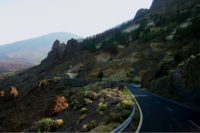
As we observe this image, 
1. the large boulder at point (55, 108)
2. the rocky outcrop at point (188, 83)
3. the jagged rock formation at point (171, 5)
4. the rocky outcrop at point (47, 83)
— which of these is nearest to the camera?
the rocky outcrop at point (188, 83)

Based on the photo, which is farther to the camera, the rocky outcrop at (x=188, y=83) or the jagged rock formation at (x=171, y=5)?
the jagged rock formation at (x=171, y=5)

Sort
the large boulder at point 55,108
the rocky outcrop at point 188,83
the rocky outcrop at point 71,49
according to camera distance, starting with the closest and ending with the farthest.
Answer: the rocky outcrop at point 188,83
the large boulder at point 55,108
the rocky outcrop at point 71,49

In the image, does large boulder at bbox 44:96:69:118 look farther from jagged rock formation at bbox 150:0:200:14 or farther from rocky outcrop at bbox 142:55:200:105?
jagged rock formation at bbox 150:0:200:14

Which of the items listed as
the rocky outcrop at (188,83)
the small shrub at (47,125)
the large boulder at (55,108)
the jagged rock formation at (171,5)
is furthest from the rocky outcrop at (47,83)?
the jagged rock formation at (171,5)

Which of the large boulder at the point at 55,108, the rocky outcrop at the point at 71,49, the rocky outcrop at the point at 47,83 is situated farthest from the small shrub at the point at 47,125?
the rocky outcrop at the point at 71,49

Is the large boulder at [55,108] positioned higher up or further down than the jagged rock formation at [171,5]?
further down

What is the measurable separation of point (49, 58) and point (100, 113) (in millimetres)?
129190

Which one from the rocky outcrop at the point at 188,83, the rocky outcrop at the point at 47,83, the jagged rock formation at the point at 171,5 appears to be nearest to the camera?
the rocky outcrop at the point at 188,83

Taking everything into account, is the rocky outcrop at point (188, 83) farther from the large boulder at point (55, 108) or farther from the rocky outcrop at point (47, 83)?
the rocky outcrop at point (47, 83)

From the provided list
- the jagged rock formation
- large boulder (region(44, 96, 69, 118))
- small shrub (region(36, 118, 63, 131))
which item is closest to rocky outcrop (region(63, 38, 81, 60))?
large boulder (region(44, 96, 69, 118))

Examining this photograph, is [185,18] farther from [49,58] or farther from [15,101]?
[49,58]

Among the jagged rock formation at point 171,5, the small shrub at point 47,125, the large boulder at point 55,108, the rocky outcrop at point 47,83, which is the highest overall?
the jagged rock formation at point 171,5

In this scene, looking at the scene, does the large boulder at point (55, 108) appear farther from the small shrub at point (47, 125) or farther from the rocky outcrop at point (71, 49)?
the rocky outcrop at point (71, 49)

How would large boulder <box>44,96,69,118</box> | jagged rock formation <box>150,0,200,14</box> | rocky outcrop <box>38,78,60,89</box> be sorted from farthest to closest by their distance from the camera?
jagged rock formation <box>150,0,200,14</box> → rocky outcrop <box>38,78,60,89</box> → large boulder <box>44,96,69,118</box>
